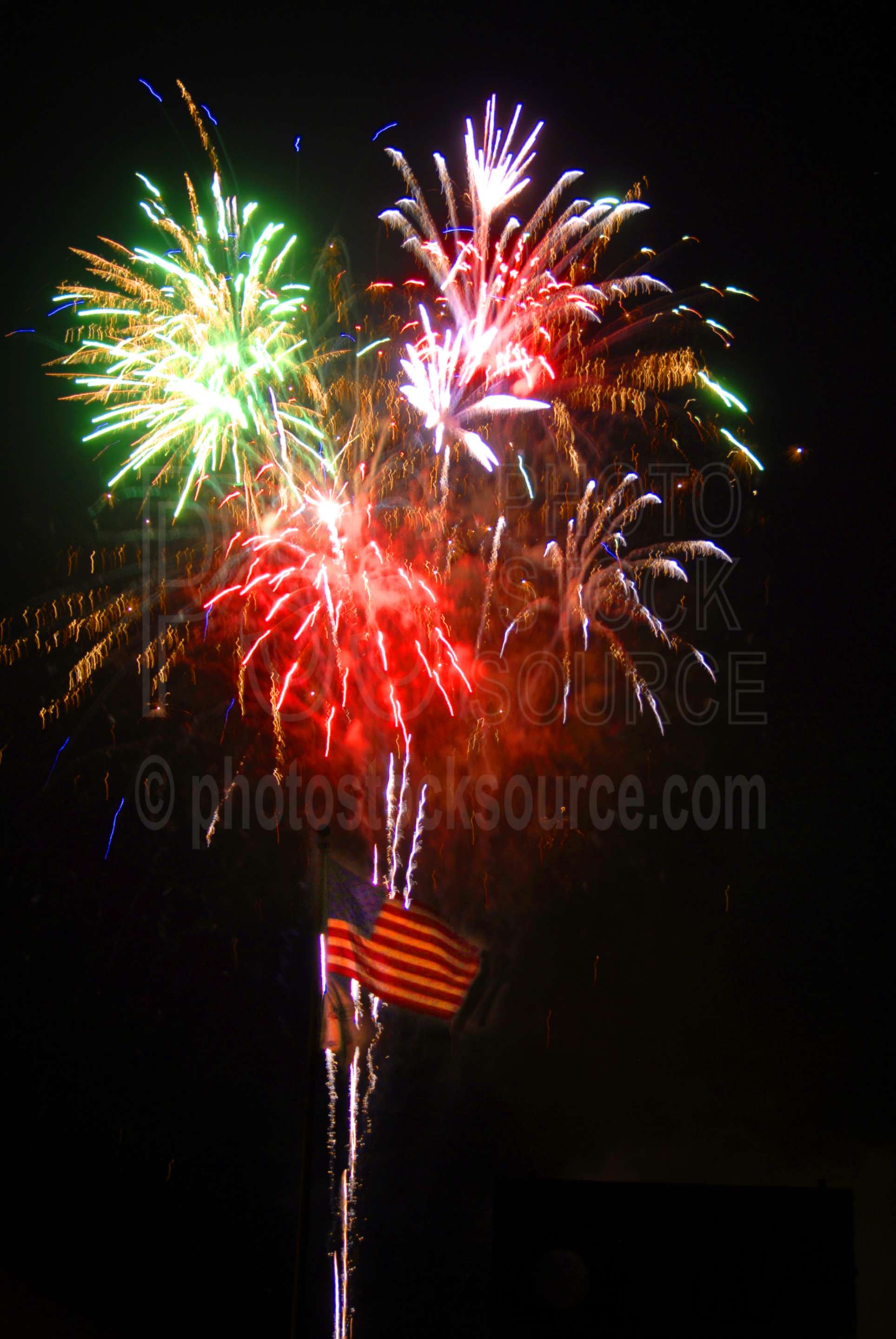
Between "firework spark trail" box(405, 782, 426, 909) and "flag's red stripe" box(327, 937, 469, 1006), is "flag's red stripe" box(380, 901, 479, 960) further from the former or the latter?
"firework spark trail" box(405, 782, 426, 909)

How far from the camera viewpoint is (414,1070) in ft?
48.9

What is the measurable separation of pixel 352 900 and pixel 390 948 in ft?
1.92

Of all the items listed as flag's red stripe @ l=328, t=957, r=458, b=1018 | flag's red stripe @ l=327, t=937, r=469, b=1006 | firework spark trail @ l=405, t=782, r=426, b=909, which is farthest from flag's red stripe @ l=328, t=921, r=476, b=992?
firework spark trail @ l=405, t=782, r=426, b=909

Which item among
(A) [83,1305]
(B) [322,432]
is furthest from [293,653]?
(A) [83,1305]

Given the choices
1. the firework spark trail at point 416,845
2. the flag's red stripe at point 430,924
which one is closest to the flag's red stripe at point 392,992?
the flag's red stripe at point 430,924

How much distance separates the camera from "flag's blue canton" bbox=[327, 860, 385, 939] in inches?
375

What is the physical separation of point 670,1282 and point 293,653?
7.10 m

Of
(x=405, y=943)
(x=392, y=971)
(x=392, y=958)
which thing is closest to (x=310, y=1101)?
(x=392, y=971)

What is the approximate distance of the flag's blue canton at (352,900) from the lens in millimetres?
9531

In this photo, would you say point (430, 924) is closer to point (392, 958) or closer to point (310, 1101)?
point (392, 958)

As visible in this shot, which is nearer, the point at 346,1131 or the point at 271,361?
the point at 271,361

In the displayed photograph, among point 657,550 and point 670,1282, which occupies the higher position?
point 657,550

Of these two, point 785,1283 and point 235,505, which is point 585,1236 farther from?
point 235,505

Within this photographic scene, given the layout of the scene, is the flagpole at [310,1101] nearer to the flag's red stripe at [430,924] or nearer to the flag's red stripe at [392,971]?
the flag's red stripe at [392,971]
